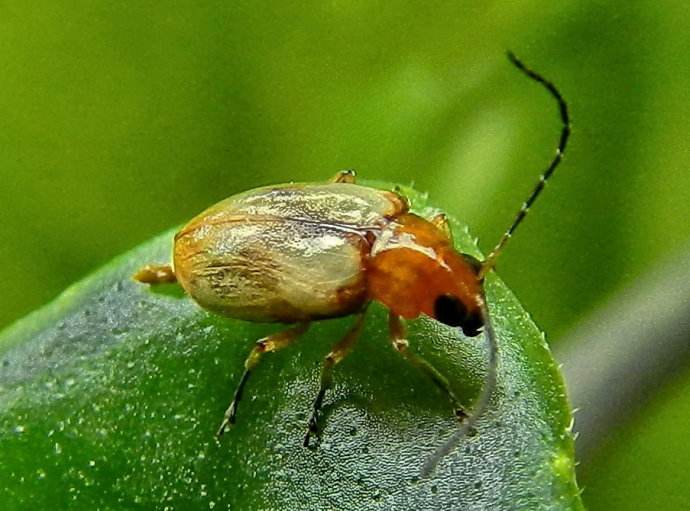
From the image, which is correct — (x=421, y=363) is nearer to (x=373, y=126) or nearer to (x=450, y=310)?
(x=450, y=310)

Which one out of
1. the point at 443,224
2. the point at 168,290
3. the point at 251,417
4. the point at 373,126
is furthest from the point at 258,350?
the point at 373,126

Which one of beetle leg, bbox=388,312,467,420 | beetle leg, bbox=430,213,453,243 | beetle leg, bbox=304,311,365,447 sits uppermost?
beetle leg, bbox=430,213,453,243

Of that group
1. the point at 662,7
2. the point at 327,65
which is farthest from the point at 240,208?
the point at 662,7

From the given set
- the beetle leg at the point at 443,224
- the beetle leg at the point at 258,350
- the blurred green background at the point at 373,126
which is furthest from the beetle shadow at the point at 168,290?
the blurred green background at the point at 373,126

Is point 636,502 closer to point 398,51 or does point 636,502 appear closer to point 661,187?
point 661,187

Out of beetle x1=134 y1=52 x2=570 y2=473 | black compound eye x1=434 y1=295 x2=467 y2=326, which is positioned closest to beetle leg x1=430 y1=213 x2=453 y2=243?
beetle x1=134 y1=52 x2=570 y2=473

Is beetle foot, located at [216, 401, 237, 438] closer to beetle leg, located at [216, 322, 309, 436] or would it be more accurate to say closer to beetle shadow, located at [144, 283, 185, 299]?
beetle leg, located at [216, 322, 309, 436]

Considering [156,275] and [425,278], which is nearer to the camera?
[425,278]

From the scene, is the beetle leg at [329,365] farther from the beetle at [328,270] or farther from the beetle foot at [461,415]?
the beetle foot at [461,415]
